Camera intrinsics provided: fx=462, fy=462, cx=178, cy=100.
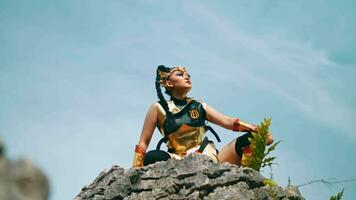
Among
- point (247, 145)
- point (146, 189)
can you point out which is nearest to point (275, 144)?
point (247, 145)

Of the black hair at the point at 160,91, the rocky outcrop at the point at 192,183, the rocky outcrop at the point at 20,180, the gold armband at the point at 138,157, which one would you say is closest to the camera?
the rocky outcrop at the point at 20,180

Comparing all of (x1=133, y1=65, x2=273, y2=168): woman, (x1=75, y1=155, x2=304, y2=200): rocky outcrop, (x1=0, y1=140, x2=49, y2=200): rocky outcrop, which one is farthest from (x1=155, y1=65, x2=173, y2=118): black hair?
(x1=0, y1=140, x2=49, y2=200): rocky outcrop

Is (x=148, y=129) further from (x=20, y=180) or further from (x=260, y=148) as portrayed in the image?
(x=20, y=180)

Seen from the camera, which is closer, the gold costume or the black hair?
the gold costume

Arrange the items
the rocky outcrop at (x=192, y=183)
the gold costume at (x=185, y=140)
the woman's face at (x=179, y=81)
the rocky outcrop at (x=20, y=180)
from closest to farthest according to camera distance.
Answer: the rocky outcrop at (x=20, y=180) < the rocky outcrop at (x=192, y=183) < the gold costume at (x=185, y=140) < the woman's face at (x=179, y=81)

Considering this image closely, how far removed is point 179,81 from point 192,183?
1.80 meters

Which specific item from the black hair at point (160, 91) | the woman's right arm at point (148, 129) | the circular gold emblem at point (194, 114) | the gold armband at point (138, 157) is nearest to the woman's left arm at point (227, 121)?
the circular gold emblem at point (194, 114)

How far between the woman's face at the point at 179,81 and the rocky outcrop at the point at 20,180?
18.0 feet

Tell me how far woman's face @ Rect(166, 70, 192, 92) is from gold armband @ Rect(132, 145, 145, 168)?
0.95 m

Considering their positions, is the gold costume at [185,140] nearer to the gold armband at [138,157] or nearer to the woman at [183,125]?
the woman at [183,125]

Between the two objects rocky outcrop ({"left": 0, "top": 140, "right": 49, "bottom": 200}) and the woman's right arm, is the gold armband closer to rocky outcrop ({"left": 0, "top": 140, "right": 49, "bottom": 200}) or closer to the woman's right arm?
the woman's right arm

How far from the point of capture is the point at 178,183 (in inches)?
185

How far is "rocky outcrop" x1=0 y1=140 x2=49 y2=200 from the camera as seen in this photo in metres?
0.58

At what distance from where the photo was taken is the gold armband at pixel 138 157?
558cm
